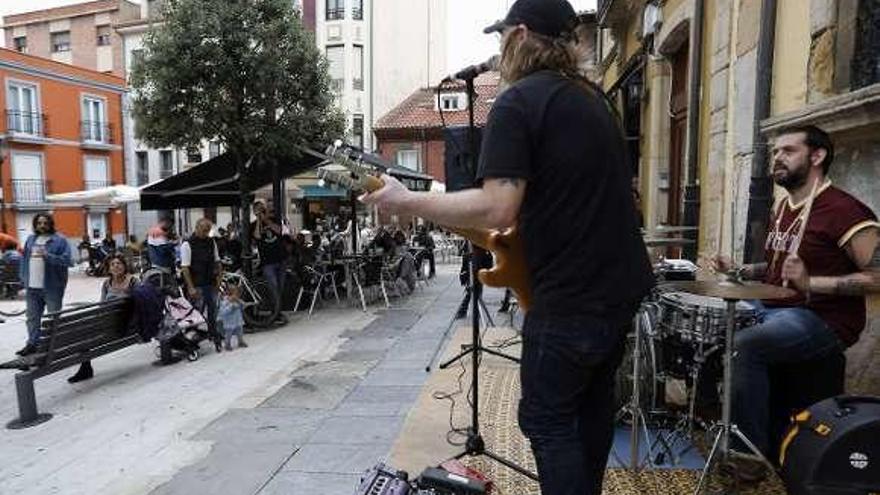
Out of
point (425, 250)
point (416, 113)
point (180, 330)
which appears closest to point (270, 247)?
point (180, 330)

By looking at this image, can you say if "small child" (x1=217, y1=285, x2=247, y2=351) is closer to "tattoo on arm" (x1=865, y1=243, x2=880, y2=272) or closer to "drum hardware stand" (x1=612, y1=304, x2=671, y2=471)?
"drum hardware stand" (x1=612, y1=304, x2=671, y2=471)

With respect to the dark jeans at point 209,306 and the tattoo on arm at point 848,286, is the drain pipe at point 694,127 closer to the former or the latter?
the tattoo on arm at point 848,286

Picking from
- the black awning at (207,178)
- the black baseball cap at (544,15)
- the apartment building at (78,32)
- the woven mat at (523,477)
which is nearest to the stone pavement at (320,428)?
the woven mat at (523,477)

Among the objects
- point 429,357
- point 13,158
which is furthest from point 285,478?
point 13,158

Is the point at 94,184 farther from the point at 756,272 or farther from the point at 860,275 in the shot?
the point at 860,275

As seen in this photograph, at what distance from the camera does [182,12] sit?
28.3ft

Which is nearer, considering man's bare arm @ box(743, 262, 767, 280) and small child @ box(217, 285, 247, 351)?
man's bare arm @ box(743, 262, 767, 280)

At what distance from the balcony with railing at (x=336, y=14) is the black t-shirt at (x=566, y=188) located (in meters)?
31.3

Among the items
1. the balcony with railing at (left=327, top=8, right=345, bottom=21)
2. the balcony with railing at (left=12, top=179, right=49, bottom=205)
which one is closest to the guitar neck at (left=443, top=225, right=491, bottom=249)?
the balcony with railing at (left=12, top=179, right=49, bottom=205)

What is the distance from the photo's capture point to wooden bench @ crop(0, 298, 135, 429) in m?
5.12

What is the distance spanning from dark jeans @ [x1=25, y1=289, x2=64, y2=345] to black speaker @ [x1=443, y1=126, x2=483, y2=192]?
17.3 ft

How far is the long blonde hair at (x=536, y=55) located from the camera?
1.89m

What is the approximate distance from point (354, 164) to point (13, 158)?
28.7m

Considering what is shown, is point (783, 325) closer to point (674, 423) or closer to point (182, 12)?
point (674, 423)
